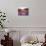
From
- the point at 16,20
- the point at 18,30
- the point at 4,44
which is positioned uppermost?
the point at 16,20

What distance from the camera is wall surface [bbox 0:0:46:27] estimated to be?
4215mm

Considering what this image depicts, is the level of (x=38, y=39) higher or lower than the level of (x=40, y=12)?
lower

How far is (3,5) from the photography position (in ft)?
14.0

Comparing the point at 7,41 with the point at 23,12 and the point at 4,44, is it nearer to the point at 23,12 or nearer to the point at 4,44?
the point at 4,44

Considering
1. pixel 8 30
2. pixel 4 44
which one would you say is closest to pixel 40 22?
pixel 8 30

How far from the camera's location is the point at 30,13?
4230mm

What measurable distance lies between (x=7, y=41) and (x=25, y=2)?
4.26ft

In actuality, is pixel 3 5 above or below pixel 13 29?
above

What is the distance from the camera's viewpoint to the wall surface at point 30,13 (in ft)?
13.8

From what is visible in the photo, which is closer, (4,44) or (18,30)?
(4,44)

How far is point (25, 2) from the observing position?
4.21m

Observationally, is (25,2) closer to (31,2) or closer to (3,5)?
(31,2)

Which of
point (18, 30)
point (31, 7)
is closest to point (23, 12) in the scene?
point (31, 7)

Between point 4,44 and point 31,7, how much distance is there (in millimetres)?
1380
